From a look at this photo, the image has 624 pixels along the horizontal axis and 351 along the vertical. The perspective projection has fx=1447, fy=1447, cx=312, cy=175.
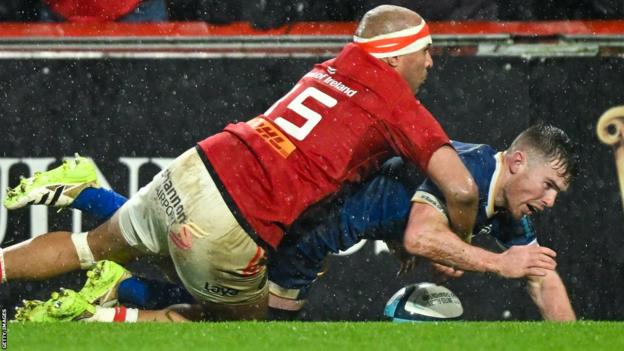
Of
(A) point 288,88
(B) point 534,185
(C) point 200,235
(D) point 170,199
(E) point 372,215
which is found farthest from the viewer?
(A) point 288,88

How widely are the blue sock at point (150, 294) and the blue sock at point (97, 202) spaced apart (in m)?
0.34

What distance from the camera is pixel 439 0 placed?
25.3 ft

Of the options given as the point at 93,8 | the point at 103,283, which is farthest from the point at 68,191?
the point at 93,8

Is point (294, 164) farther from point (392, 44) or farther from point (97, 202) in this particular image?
point (97, 202)

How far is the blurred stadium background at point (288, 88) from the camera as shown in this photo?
7.59 m

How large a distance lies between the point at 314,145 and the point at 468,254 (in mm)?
783

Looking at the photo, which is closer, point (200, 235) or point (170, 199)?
point (200, 235)

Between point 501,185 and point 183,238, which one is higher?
point 501,185

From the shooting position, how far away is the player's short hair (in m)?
6.46

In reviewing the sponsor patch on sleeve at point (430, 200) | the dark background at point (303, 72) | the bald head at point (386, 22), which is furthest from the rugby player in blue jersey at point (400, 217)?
the dark background at point (303, 72)

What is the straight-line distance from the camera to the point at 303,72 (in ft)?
25.0

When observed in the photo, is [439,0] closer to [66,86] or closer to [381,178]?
[381,178]

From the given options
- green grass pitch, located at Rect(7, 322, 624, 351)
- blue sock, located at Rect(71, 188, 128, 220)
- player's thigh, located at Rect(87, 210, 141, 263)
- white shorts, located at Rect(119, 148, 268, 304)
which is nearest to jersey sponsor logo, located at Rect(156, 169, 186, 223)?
white shorts, located at Rect(119, 148, 268, 304)

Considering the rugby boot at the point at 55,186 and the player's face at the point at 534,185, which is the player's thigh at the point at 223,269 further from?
the player's face at the point at 534,185
